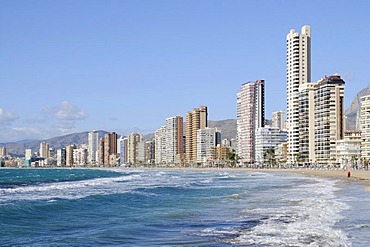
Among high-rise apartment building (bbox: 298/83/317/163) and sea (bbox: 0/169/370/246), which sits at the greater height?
high-rise apartment building (bbox: 298/83/317/163)

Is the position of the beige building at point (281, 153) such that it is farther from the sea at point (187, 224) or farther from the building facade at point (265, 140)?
the sea at point (187, 224)

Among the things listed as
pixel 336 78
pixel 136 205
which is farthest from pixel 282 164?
pixel 136 205

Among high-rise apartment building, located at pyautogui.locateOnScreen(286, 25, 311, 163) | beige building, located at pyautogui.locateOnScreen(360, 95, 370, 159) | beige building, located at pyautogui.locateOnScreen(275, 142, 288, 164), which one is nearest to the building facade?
beige building, located at pyautogui.locateOnScreen(275, 142, 288, 164)

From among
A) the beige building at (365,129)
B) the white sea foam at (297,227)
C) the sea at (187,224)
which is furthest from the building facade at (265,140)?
the white sea foam at (297,227)

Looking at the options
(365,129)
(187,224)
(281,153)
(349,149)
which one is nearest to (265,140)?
(281,153)

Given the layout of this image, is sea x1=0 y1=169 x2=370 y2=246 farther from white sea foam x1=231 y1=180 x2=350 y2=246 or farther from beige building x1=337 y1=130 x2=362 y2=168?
beige building x1=337 y1=130 x2=362 y2=168

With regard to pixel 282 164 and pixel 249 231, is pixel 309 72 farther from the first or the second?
pixel 249 231

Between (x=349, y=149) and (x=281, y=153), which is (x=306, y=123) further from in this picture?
(x=281, y=153)
